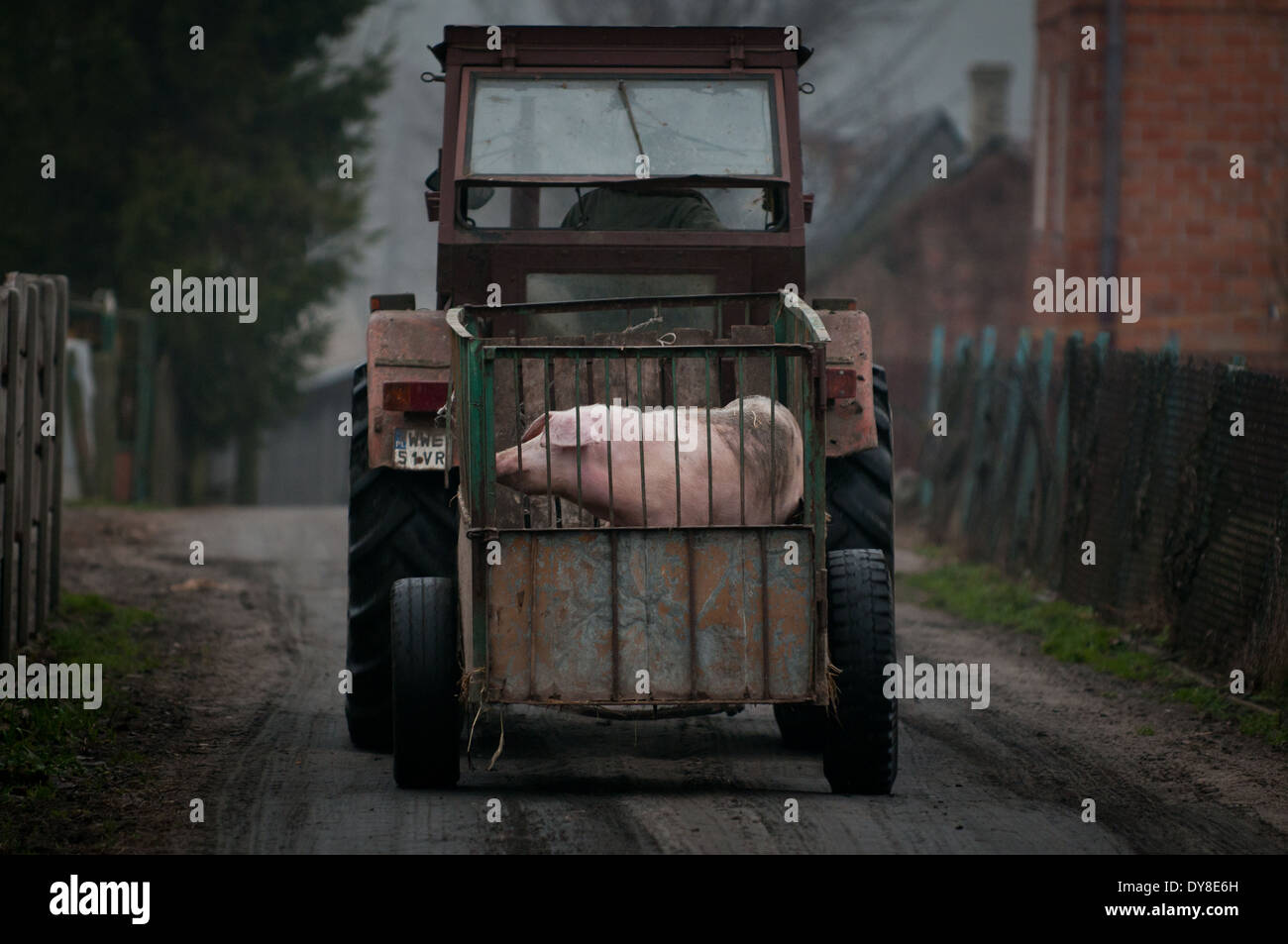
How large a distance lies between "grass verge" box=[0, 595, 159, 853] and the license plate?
1.60m

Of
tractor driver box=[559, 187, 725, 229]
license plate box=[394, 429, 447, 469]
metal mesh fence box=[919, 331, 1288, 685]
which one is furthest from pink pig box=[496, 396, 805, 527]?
metal mesh fence box=[919, 331, 1288, 685]

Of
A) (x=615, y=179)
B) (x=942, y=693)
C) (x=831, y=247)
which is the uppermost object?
(x=831, y=247)

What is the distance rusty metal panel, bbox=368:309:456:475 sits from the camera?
6875mm

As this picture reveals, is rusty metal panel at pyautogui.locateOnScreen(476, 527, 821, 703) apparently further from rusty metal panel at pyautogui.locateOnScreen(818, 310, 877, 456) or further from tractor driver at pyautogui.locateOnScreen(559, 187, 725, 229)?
tractor driver at pyautogui.locateOnScreen(559, 187, 725, 229)

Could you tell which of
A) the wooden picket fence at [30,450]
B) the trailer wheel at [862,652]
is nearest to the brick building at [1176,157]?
the wooden picket fence at [30,450]

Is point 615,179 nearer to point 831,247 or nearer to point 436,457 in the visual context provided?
point 436,457

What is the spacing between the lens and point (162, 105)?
22.9 meters

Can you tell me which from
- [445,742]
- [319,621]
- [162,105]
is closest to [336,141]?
[162,105]

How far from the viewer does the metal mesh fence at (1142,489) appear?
866 centimetres

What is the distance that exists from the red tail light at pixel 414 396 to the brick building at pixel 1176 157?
48.3 ft

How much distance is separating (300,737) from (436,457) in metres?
1.46

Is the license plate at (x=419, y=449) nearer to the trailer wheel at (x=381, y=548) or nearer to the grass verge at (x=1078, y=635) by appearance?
the trailer wheel at (x=381, y=548)

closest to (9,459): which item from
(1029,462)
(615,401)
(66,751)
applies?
(66,751)
